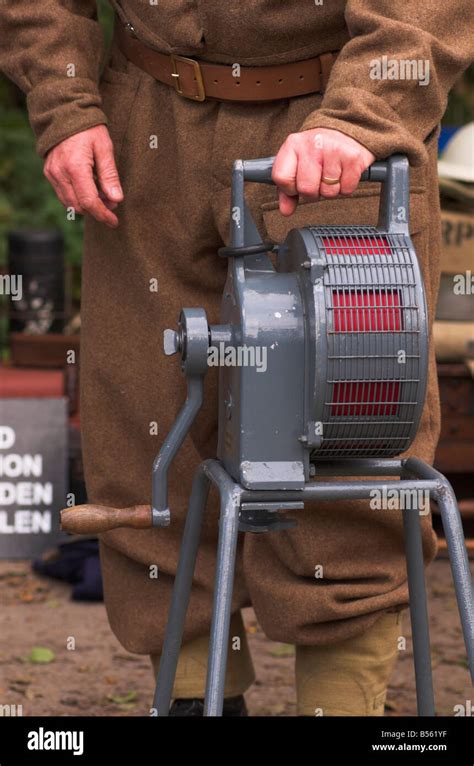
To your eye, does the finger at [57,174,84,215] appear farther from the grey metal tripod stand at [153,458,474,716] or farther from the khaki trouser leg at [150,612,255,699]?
the khaki trouser leg at [150,612,255,699]

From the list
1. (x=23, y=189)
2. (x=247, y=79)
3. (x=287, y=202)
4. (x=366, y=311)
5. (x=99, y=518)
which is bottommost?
(x=99, y=518)

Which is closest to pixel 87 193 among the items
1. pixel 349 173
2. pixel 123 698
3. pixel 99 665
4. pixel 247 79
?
pixel 247 79

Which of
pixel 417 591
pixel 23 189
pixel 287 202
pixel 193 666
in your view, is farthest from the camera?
pixel 23 189

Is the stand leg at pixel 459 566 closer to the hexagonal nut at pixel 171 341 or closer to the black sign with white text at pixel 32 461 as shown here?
the hexagonal nut at pixel 171 341

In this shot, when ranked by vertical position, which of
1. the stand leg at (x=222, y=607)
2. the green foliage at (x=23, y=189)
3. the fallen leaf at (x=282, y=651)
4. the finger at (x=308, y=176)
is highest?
the green foliage at (x=23, y=189)

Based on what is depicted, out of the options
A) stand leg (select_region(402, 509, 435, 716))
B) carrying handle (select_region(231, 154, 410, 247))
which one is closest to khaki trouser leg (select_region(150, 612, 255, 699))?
stand leg (select_region(402, 509, 435, 716))

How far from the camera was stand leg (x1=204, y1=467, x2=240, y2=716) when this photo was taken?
5.57 feet

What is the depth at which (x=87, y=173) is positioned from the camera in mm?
2125

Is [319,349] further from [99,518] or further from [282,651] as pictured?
[282,651]

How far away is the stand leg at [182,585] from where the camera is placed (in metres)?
2.00

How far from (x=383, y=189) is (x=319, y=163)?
11 cm

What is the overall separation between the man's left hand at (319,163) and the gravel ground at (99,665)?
1.46 metres

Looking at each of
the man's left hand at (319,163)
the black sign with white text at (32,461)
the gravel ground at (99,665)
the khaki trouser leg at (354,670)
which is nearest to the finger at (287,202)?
the man's left hand at (319,163)

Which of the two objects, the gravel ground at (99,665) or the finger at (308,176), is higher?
the finger at (308,176)
